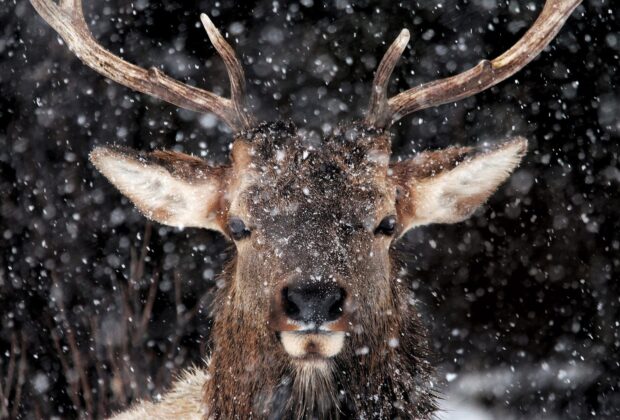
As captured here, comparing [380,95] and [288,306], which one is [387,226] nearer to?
[380,95]

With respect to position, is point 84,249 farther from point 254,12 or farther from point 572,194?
point 572,194

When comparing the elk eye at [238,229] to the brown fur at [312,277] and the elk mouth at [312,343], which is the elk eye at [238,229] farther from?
the elk mouth at [312,343]

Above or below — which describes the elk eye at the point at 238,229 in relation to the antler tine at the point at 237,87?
below

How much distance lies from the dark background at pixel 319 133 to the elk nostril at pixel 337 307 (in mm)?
4168

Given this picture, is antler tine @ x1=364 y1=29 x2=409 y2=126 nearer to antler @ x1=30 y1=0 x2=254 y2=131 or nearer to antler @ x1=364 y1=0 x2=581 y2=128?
antler @ x1=364 y1=0 x2=581 y2=128

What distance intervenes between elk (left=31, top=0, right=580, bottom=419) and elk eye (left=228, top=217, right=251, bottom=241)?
0.01 m

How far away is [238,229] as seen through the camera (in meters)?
4.10

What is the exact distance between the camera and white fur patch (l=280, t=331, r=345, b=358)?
3510 millimetres

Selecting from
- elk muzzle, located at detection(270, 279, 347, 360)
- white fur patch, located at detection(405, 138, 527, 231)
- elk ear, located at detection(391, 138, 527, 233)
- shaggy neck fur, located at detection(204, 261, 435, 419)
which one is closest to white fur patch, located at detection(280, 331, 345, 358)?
elk muzzle, located at detection(270, 279, 347, 360)

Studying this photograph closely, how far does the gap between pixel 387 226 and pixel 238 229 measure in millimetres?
685

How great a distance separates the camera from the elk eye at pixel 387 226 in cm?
407

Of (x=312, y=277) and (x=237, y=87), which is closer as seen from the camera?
(x=312, y=277)

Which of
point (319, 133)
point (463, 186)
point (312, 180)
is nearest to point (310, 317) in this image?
point (312, 180)

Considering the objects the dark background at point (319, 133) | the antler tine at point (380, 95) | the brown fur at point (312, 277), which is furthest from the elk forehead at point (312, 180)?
the dark background at point (319, 133)
